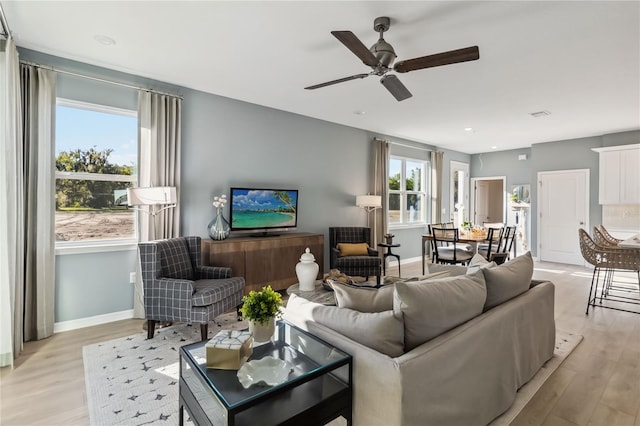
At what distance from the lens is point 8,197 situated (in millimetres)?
2592

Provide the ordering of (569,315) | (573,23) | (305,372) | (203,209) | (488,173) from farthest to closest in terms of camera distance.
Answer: (488,173) → (203,209) → (569,315) → (573,23) → (305,372)

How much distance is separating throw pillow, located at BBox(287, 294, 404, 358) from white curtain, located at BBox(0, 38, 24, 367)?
8.70ft

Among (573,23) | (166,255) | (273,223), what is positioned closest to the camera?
(573,23)

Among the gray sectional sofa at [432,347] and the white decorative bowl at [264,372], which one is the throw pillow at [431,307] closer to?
the gray sectional sofa at [432,347]

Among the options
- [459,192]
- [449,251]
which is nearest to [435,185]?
[459,192]

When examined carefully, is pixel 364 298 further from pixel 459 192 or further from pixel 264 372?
pixel 459 192

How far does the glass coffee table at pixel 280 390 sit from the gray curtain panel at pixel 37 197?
2407 millimetres

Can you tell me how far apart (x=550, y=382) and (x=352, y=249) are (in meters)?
3.03

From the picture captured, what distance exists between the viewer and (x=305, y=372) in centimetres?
145

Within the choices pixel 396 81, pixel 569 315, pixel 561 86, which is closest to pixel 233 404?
pixel 396 81

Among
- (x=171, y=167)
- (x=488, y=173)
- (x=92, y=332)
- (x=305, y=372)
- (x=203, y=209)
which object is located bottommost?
(x=92, y=332)

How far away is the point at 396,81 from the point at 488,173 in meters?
7.09

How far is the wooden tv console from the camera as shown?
12.6 feet

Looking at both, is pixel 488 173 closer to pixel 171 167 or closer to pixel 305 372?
pixel 171 167
